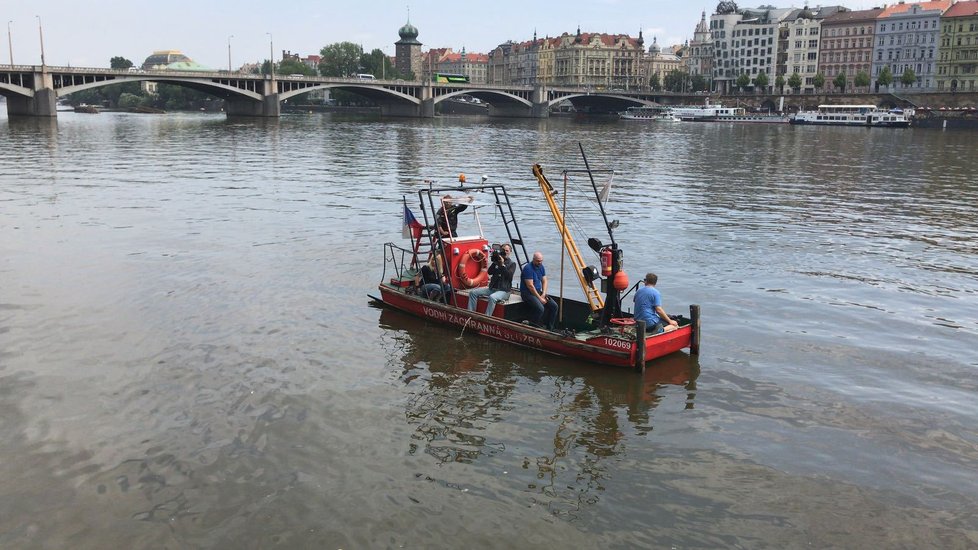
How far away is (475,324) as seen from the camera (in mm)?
17781

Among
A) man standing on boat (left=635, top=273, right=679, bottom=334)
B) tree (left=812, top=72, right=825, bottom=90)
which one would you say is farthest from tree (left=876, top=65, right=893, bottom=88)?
man standing on boat (left=635, top=273, right=679, bottom=334)

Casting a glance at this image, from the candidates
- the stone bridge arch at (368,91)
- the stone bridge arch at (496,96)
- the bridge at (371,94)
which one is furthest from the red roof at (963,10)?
the stone bridge arch at (368,91)

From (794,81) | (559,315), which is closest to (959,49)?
(794,81)

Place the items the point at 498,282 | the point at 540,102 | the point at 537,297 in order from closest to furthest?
the point at 537,297 < the point at 498,282 < the point at 540,102

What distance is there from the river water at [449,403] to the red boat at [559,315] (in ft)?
1.30

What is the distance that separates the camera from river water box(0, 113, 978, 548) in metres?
10.6

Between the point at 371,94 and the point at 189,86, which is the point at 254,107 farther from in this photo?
the point at 371,94

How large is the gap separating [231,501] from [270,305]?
31.6 feet

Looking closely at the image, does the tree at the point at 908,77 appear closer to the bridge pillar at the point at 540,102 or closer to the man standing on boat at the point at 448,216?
the bridge pillar at the point at 540,102

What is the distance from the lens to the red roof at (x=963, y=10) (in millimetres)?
147250

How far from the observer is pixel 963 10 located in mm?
148875

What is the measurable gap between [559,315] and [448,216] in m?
3.96

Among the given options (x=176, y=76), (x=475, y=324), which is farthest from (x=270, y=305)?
(x=176, y=76)

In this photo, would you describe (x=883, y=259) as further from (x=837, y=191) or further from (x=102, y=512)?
(x=102, y=512)
